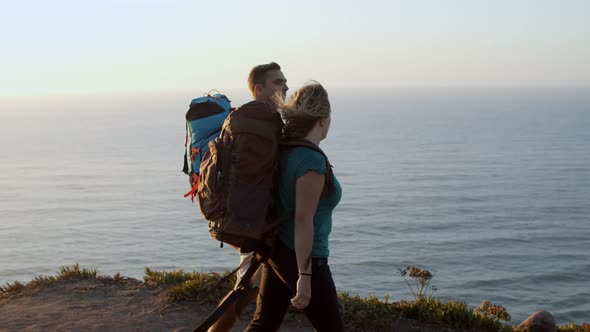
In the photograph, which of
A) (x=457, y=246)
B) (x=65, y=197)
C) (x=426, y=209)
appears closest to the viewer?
(x=457, y=246)

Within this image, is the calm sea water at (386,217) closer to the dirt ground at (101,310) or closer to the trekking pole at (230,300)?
the dirt ground at (101,310)

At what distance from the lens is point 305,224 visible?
3.77 meters

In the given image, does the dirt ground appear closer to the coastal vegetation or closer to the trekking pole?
the coastal vegetation

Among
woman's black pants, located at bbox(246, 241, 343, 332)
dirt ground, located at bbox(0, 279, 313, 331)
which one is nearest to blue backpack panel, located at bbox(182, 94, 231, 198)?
woman's black pants, located at bbox(246, 241, 343, 332)

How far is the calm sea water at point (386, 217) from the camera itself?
145ft

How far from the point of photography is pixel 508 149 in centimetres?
12525

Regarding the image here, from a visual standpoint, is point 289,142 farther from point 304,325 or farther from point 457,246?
point 457,246

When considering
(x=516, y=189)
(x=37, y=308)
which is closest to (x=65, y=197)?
(x=516, y=189)

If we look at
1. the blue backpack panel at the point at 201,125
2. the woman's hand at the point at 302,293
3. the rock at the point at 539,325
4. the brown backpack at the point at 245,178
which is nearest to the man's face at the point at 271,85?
the blue backpack panel at the point at 201,125

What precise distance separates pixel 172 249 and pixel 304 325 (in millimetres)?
45860

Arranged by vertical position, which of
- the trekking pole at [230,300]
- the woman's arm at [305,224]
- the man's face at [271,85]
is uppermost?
the man's face at [271,85]

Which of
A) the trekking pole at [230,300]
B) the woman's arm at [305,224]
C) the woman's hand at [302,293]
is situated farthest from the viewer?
the trekking pole at [230,300]

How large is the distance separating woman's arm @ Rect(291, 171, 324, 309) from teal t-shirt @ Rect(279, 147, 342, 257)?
70 millimetres

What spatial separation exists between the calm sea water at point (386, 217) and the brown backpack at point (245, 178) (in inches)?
1319
